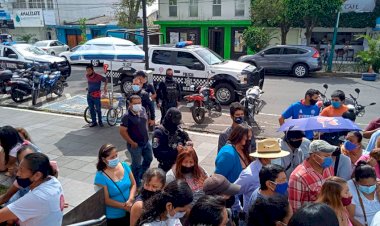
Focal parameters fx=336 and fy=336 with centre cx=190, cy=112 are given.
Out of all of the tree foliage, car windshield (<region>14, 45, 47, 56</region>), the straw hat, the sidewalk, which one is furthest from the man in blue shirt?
the tree foliage

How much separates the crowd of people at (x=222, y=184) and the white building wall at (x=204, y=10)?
2116cm

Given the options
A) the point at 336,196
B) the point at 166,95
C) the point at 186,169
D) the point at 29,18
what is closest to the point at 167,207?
the point at 186,169

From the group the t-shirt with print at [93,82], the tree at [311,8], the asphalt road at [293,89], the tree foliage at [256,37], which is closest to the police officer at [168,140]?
the t-shirt with print at [93,82]

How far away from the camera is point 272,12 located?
2053 cm

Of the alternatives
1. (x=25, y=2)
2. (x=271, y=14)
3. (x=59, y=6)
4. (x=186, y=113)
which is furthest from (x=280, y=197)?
(x=25, y=2)

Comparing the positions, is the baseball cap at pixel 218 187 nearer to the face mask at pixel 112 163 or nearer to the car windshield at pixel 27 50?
the face mask at pixel 112 163

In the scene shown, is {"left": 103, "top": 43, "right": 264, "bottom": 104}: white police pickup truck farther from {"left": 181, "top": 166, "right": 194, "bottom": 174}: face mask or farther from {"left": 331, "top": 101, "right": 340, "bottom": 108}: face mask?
{"left": 181, "top": 166, "right": 194, "bottom": 174}: face mask

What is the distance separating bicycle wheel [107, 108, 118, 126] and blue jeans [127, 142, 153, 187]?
341 centimetres

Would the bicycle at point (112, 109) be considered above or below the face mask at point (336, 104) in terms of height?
below

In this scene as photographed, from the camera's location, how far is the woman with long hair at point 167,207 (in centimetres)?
259

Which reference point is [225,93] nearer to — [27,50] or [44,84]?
[44,84]

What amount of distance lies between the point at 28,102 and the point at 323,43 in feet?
67.6

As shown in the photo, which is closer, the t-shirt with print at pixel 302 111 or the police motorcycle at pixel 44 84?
the t-shirt with print at pixel 302 111

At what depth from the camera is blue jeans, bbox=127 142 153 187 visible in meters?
5.49
